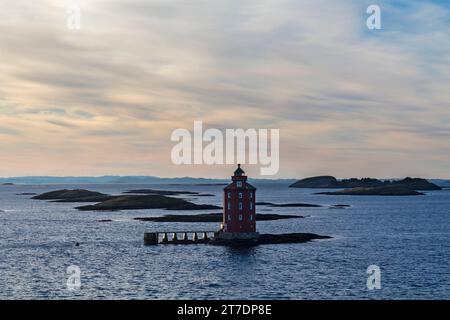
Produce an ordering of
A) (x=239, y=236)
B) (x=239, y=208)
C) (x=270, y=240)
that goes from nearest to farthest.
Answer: (x=239, y=208)
(x=239, y=236)
(x=270, y=240)

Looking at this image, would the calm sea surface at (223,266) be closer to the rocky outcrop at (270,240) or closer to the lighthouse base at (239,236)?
the rocky outcrop at (270,240)

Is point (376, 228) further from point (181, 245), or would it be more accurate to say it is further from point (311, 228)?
point (181, 245)

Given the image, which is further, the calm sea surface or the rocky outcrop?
the rocky outcrop

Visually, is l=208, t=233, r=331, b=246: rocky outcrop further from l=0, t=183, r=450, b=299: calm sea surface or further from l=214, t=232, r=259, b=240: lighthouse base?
l=0, t=183, r=450, b=299: calm sea surface

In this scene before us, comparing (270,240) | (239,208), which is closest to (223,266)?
(239,208)

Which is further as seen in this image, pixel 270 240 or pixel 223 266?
pixel 270 240

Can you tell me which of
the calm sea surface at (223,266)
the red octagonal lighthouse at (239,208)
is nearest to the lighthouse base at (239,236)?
the red octagonal lighthouse at (239,208)

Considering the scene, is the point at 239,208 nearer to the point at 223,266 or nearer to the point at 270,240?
the point at 270,240

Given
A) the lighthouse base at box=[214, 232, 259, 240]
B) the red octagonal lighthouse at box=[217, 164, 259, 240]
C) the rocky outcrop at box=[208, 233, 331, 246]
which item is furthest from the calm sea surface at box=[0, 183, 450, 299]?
the red octagonal lighthouse at box=[217, 164, 259, 240]
